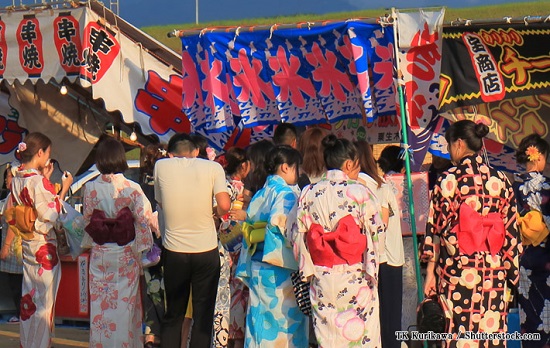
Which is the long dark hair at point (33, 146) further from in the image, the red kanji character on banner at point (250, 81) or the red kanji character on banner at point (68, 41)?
the red kanji character on banner at point (68, 41)

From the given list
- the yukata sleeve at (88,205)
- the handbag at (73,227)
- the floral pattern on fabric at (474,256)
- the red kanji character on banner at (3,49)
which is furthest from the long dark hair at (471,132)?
the red kanji character on banner at (3,49)

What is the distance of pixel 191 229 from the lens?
7.54 metres

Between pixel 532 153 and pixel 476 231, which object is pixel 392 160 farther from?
pixel 476 231

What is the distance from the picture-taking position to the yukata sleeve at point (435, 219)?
664 centimetres

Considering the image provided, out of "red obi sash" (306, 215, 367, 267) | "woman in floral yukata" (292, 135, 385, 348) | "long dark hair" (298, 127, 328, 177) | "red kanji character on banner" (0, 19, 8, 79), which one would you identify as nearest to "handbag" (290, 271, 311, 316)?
"woman in floral yukata" (292, 135, 385, 348)

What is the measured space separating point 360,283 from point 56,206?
3.48m

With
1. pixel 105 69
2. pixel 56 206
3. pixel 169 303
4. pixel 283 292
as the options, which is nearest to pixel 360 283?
pixel 283 292

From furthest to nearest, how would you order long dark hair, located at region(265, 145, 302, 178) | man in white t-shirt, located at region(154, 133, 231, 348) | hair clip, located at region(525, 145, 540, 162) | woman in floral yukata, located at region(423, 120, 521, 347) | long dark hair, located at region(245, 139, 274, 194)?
man in white t-shirt, located at region(154, 133, 231, 348) → hair clip, located at region(525, 145, 540, 162) → long dark hair, located at region(245, 139, 274, 194) → long dark hair, located at region(265, 145, 302, 178) → woman in floral yukata, located at region(423, 120, 521, 347)

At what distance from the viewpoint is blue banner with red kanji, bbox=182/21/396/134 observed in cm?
855

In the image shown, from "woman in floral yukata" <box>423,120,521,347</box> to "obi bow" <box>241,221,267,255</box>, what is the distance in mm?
1213

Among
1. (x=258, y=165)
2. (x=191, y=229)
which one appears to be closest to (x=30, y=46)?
(x=191, y=229)

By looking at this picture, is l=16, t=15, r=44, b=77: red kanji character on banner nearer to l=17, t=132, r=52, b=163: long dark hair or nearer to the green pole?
l=17, t=132, r=52, b=163: long dark hair

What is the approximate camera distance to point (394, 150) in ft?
27.1

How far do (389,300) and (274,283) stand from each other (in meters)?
1.26
